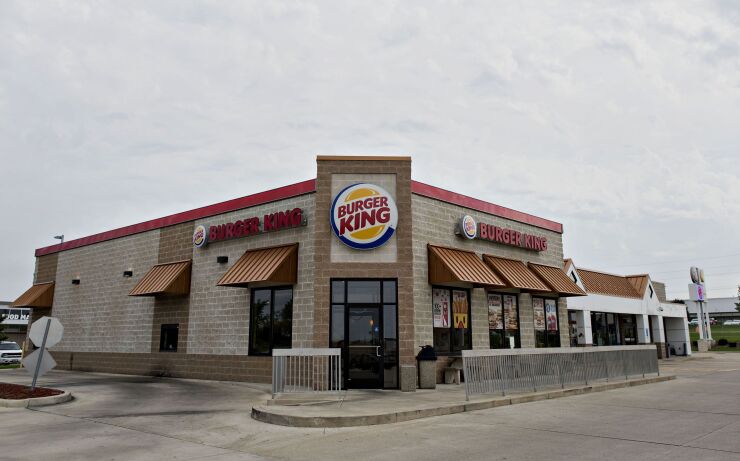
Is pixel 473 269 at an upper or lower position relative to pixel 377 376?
upper

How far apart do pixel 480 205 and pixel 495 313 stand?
413 centimetres

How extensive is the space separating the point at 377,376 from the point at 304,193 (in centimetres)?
642

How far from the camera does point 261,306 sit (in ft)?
63.1

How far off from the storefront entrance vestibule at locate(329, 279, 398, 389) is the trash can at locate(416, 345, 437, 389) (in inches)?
29.7

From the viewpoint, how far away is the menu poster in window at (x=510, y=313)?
21281 mm

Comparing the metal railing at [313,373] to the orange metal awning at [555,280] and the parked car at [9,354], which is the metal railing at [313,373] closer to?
the orange metal awning at [555,280]

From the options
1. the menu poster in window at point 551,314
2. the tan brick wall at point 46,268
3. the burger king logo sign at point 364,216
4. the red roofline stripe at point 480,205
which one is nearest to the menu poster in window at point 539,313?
the menu poster in window at point 551,314

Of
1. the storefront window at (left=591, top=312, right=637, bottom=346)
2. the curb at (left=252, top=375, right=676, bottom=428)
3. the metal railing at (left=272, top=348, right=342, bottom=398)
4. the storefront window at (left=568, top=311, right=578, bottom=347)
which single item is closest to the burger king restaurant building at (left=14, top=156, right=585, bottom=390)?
the metal railing at (left=272, top=348, right=342, bottom=398)

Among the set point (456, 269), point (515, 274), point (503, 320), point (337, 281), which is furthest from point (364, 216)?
point (503, 320)

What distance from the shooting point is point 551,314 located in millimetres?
23578

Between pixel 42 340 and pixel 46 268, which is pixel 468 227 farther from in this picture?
pixel 46 268

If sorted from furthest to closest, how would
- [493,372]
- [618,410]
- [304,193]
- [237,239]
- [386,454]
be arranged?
1. [237,239]
2. [304,193]
3. [493,372]
4. [618,410]
5. [386,454]

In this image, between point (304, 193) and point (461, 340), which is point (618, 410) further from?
point (304, 193)

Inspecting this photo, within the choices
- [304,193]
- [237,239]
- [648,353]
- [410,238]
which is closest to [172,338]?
[237,239]
